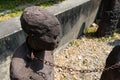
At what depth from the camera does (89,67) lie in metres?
6.12

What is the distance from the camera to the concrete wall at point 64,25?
466 cm

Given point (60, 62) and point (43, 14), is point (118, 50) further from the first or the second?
point (60, 62)

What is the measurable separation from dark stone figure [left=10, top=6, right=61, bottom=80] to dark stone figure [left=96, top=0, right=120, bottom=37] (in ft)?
14.0

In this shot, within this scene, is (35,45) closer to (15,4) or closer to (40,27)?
(40,27)

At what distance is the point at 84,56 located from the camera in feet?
21.5

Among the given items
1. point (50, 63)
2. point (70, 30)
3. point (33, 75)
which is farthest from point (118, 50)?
point (70, 30)

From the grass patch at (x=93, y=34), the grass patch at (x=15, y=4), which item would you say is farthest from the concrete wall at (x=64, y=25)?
the grass patch at (x=15, y=4)

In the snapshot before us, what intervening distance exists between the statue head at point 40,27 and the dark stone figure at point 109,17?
176 inches

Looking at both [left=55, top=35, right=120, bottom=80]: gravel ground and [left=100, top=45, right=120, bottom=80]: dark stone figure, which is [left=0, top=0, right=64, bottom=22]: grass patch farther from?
[left=100, top=45, right=120, bottom=80]: dark stone figure

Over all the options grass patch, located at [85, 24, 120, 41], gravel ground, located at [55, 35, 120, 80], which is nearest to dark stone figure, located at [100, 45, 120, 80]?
gravel ground, located at [55, 35, 120, 80]

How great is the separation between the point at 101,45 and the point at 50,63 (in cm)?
420

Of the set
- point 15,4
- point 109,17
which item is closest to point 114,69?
point 109,17

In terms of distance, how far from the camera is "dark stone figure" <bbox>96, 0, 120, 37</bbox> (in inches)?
274

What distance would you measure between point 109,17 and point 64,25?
1.49m
